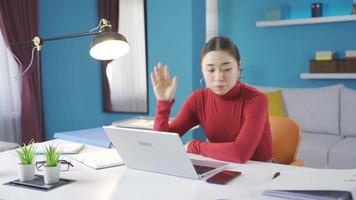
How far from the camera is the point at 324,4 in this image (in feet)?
13.7

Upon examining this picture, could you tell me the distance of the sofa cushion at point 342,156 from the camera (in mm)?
3219

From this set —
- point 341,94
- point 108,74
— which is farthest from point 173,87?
point 108,74

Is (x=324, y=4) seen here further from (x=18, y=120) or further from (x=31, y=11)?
(x=18, y=120)

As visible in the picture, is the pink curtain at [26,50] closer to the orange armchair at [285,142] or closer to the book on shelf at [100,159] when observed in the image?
the book on shelf at [100,159]

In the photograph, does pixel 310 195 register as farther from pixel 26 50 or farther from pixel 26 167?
pixel 26 50

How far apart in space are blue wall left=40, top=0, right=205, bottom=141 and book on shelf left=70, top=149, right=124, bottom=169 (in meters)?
2.28

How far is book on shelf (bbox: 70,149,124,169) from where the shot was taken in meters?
1.66

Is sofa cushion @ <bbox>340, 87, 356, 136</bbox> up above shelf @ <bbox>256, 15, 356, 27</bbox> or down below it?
below

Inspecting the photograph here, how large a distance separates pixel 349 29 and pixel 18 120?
11.1 ft

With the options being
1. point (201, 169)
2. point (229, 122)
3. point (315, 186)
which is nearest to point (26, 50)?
point (229, 122)

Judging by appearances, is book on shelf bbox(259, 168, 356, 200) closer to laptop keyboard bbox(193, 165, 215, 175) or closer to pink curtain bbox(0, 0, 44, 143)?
laptop keyboard bbox(193, 165, 215, 175)

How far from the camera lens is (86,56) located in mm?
4785

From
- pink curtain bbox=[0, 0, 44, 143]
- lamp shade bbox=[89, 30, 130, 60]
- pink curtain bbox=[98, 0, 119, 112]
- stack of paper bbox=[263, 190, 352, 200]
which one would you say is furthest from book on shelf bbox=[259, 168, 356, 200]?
pink curtain bbox=[98, 0, 119, 112]

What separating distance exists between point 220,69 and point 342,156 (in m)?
1.96
